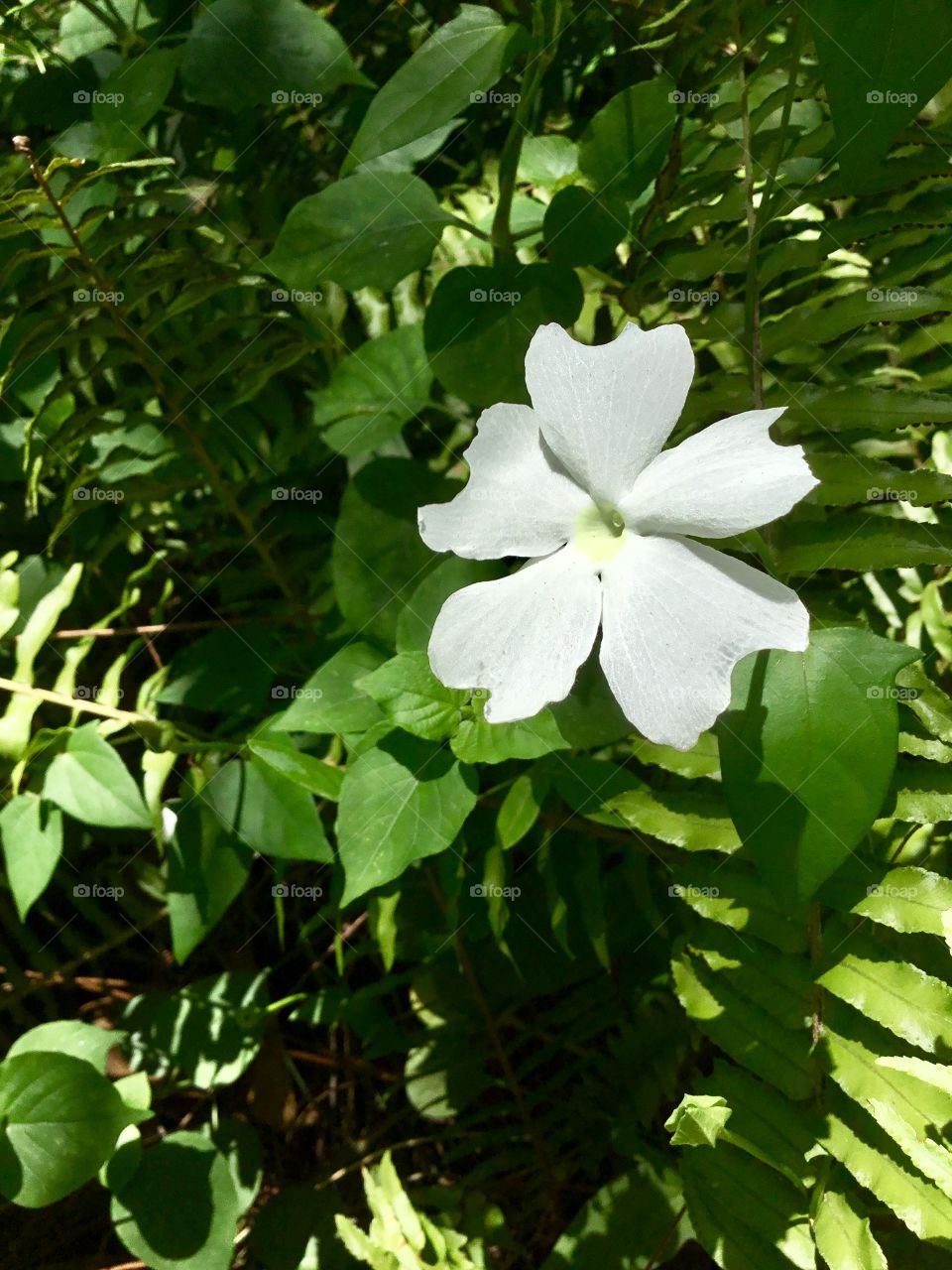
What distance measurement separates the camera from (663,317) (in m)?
1.39

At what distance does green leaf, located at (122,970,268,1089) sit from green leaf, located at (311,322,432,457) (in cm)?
96

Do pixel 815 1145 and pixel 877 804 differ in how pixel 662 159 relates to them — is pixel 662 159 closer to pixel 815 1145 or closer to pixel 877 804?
pixel 877 804

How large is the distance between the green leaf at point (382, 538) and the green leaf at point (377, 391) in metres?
0.08

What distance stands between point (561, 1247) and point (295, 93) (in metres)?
1.71

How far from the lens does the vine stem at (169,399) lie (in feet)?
4.26

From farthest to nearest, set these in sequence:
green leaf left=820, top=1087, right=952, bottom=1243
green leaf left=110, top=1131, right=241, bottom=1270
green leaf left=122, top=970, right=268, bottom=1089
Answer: green leaf left=122, top=970, right=268, bottom=1089 < green leaf left=110, top=1131, right=241, bottom=1270 < green leaf left=820, top=1087, right=952, bottom=1243

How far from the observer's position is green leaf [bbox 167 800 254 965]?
1.36 metres

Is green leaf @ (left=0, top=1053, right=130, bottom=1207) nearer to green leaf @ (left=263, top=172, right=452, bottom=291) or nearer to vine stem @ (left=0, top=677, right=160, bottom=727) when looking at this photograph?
vine stem @ (left=0, top=677, right=160, bottom=727)

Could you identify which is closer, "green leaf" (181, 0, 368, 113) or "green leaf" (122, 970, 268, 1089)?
"green leaf" (181, 0, 368, 113)

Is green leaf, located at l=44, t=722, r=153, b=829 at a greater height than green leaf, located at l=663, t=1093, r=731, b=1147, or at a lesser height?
greater

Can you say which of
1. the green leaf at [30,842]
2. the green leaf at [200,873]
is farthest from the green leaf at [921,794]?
the green leaf at [30,842]

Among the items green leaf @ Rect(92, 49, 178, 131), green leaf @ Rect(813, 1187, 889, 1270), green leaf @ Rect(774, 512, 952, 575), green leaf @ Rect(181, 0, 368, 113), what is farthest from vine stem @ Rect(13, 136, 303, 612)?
green leaf @ Rect(813, 1187, 889, 1270)

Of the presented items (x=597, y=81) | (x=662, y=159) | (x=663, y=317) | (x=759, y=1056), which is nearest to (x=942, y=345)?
(x=663, y=317)

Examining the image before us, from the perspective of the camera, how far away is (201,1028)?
1703 millimetres
